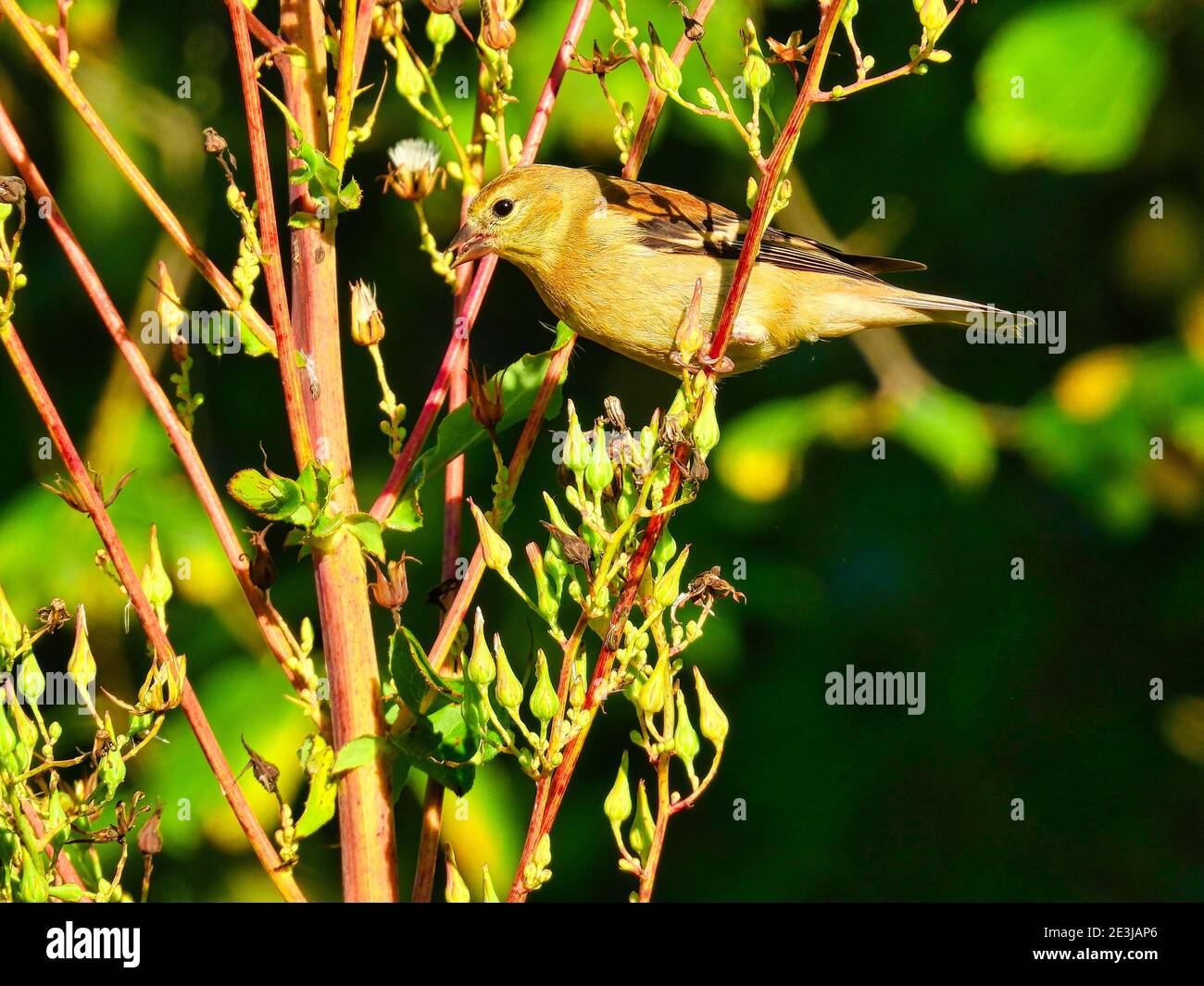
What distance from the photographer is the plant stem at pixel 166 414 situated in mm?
1435

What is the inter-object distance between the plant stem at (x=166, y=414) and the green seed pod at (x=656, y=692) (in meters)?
0.47

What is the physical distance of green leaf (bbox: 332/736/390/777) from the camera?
145 centimetres

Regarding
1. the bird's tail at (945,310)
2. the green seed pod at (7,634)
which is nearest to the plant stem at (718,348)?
the green seed pod at (7,634)

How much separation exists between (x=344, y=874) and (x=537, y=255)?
1397mm

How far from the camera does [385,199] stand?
11.6 feet

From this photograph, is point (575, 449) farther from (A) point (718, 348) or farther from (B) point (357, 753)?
(B) point (357, 753)

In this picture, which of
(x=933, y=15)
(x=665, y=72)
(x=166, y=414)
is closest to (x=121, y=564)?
(x=166, y=414)

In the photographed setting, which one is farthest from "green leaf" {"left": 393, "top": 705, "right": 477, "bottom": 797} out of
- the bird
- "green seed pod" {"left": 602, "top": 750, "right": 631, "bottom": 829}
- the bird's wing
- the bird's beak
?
the bird's wing

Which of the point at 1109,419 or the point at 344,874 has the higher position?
the point at 1109,419

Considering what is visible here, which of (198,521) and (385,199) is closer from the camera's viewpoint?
(198,521)

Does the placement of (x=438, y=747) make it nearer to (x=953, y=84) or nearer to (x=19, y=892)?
(x=19, y=892)

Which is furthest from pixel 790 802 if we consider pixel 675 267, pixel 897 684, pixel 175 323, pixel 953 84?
pixel 175 323

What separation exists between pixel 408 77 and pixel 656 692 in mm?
966

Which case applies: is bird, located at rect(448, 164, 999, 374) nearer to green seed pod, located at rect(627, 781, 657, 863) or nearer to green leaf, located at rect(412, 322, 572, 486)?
green leaf, located at rect(412, 322, 572, 486)
